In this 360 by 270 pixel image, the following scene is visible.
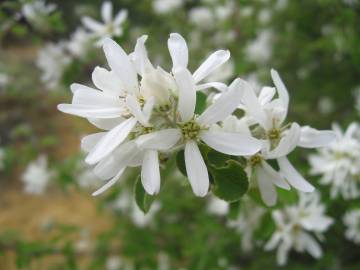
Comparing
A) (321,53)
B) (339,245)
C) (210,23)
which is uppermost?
(210,23)

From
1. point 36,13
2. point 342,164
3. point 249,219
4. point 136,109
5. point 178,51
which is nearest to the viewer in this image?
point 136,109

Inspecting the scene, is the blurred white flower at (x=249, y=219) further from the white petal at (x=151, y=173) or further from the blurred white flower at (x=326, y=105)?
the blurred white flower at (x=326, y=105)

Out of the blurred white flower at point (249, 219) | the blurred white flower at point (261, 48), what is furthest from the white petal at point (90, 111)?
the blurred white flower at point (261, 48)

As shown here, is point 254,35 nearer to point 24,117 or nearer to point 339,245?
point 339,245

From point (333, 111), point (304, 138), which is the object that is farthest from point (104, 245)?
point (304, 138)

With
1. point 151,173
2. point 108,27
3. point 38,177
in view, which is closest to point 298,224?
point 151,173

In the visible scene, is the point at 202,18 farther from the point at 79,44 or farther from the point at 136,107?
the point at 136,107
